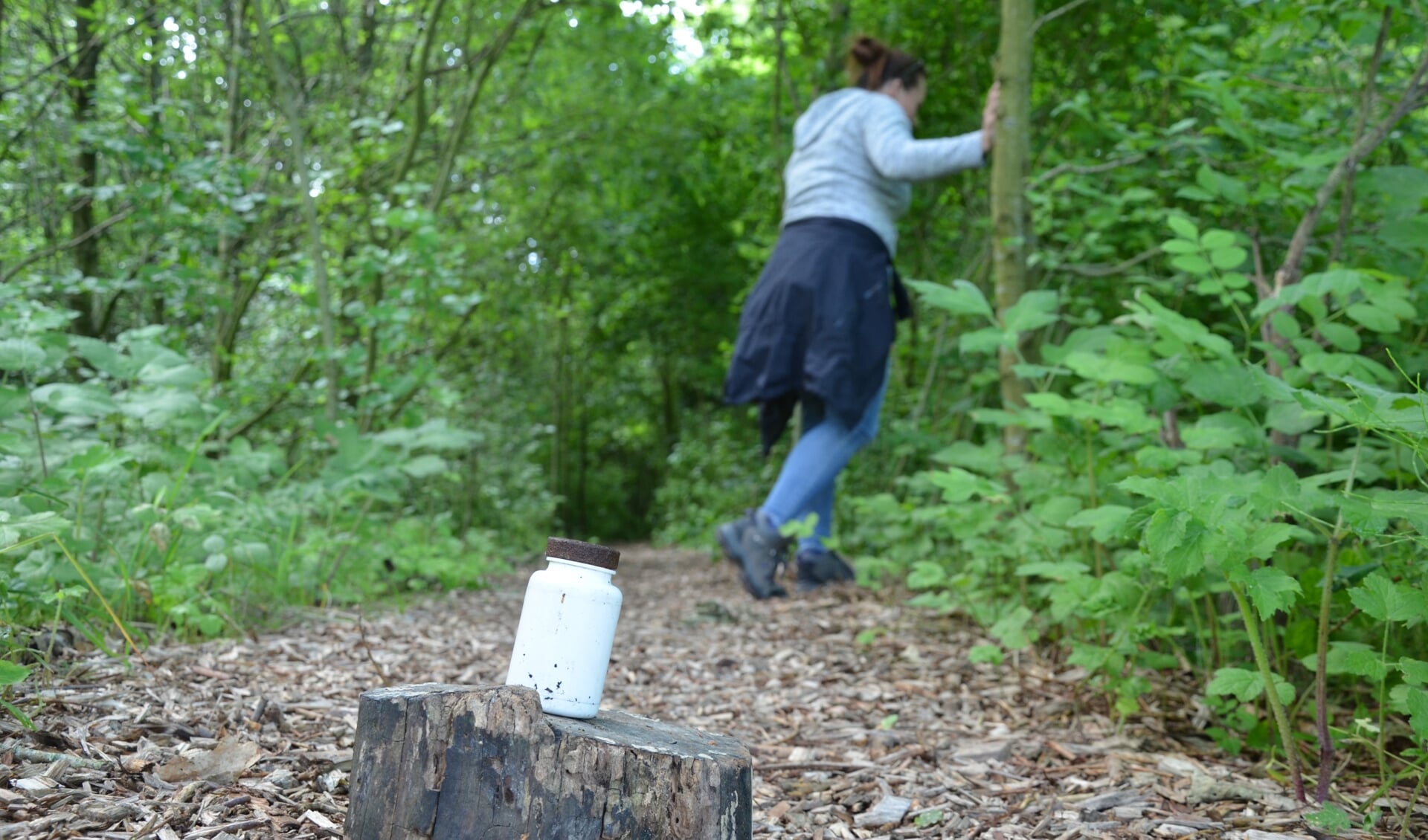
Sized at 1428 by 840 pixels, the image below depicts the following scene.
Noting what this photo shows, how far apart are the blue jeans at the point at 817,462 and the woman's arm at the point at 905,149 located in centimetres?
85

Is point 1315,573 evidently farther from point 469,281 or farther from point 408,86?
point 469,281

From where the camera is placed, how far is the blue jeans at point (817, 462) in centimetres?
405

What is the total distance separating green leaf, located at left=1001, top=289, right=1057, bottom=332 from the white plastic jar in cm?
159

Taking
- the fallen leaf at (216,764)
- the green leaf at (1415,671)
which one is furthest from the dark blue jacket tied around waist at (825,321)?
the fallen leaf at (216,764)

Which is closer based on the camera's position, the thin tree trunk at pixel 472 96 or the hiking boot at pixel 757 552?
the hiking boot at pixel 757 552

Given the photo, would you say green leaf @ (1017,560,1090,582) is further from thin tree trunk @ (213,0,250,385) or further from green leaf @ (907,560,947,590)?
thin tree trunk @ (213,0,250,385)

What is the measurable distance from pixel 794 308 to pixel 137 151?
2579 mm

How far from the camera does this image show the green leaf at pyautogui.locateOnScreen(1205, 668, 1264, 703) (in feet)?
5.78

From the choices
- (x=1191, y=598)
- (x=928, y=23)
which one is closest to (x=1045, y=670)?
(x=1191, y=598)

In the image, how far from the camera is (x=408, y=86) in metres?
6.18

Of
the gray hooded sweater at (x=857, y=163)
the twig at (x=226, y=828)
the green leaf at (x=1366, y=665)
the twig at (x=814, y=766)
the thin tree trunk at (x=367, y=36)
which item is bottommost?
the twig at (x=226, y=828)

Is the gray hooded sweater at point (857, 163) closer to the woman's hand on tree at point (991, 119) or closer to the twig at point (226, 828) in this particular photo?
the woman's hand on tree at point (991, 119)

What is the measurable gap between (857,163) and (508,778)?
3328 millimetres

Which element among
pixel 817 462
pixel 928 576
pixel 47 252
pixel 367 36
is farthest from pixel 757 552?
pixel 367 36
